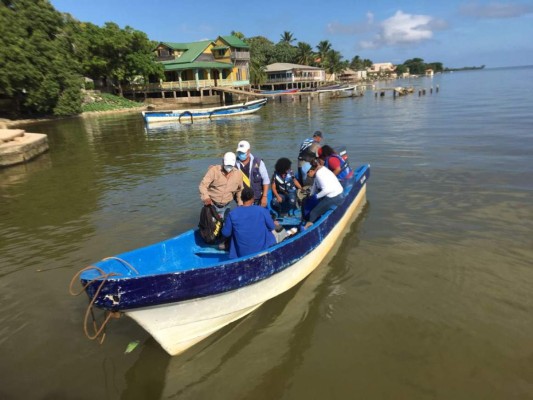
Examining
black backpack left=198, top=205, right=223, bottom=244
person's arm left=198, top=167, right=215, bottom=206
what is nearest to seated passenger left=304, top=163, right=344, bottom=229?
black backpack left=198, top=205, right=223, bottom=244

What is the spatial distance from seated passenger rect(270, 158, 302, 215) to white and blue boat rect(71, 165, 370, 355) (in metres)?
1.66

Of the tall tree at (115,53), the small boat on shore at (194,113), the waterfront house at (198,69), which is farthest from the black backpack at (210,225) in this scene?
the waterfront house at (198,69)

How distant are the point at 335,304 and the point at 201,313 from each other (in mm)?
2159

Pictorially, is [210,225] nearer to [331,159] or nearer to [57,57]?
[331,159]

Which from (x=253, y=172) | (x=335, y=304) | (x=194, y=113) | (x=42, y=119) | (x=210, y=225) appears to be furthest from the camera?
(x=42, y=119)

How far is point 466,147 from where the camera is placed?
15.9 m

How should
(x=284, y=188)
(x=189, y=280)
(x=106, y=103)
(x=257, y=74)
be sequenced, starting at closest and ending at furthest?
(x=189, y=280) < (x=284, y=188) < (x=106, y=103) < (x=257, y=74)

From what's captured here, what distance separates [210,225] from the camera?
5.79 m

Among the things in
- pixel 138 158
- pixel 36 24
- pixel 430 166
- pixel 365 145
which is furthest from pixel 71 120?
pixel 430 166

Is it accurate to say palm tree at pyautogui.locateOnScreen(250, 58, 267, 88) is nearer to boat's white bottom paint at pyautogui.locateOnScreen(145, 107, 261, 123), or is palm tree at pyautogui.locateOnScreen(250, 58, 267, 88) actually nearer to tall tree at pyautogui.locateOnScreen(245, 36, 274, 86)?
tall tree at pyautogui.locateOnScreen(245, 36, 274, 86)

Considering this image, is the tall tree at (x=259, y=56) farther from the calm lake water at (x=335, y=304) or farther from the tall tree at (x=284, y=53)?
the calm lake water at (x=335, y=304)

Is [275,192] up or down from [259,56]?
down

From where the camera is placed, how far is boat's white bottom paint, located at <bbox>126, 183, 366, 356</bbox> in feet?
13.6

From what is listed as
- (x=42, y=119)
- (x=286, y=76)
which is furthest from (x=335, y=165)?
(x=286, y=76)
